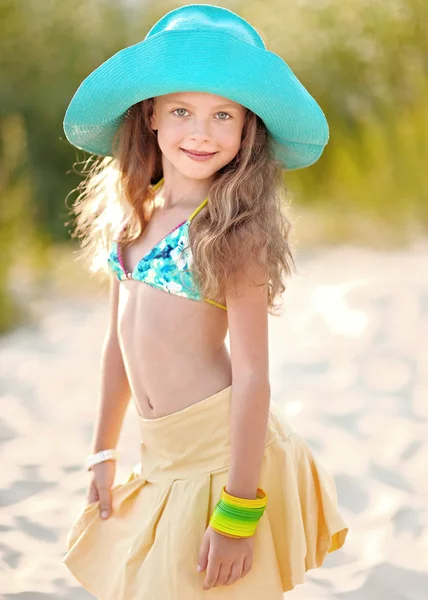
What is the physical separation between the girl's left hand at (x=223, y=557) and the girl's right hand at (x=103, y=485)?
376 millimetres

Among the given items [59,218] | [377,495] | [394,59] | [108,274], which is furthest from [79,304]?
[394,59]

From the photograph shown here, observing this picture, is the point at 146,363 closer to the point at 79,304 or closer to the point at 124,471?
the point at 124,471

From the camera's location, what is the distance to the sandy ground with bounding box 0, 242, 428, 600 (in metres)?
2.85

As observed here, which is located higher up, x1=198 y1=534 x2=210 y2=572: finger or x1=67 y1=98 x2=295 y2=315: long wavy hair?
x1=67 y1=98 x2=295 y2=315: long wavy hair

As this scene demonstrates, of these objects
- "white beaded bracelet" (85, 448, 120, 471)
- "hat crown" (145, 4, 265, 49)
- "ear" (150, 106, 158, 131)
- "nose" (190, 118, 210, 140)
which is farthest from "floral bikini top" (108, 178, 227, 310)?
"white beaded bracelet" (85, 448, 120, 471)

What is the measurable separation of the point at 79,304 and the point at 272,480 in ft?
12.7

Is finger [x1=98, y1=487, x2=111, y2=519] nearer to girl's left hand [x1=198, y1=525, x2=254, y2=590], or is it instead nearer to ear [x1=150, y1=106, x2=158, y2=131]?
girl's left hand [x1=198, y1=525, x2=254, y2=590]

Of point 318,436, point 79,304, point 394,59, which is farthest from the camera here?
point 394,59

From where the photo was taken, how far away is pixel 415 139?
799 cm

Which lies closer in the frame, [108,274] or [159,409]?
[159,409]

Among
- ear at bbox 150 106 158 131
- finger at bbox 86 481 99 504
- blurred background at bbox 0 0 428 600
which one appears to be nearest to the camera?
ear at bbox 150 106 158 131

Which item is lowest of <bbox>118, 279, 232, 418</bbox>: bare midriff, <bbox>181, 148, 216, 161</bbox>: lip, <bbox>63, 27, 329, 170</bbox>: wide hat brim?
<bbox>118, 279, 232, 418</bbox>: bare midriff

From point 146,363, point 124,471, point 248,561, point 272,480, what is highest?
point 146,363

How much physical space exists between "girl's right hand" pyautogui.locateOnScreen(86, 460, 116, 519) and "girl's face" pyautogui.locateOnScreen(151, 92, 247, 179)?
0.78 metres
